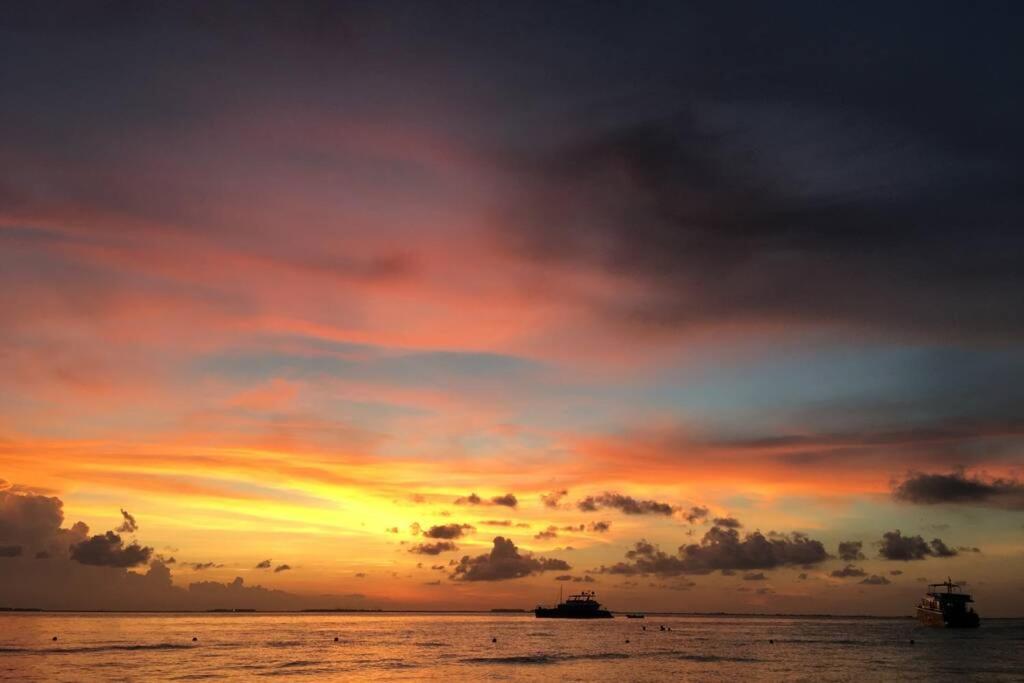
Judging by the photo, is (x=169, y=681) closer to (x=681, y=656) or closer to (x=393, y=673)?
(x=393, y=673)

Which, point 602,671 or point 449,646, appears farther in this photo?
point 449,646

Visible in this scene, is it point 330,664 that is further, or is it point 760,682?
point 330,664

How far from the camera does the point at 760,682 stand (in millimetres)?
113438

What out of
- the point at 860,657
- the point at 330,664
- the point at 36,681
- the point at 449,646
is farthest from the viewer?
the point at 449,646

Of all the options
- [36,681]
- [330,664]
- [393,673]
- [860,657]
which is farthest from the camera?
[860,657]

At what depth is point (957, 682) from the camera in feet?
379

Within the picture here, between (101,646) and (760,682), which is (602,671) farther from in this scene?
(101,646)

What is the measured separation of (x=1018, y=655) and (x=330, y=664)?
142097 mm

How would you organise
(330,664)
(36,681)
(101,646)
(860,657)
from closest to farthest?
(36,681) → (330,664) → (860,657) → (101,646)

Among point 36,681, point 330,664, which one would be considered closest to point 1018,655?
point 330,664

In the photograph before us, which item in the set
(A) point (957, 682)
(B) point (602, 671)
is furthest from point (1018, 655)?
(B) point (602, 671)

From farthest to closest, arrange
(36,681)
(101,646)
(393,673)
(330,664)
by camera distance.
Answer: (101,646) → (330,664) → (393,673) → (36,681)

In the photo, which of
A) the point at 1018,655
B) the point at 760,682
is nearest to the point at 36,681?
the point at 760,682

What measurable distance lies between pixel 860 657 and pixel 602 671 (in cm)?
6803
